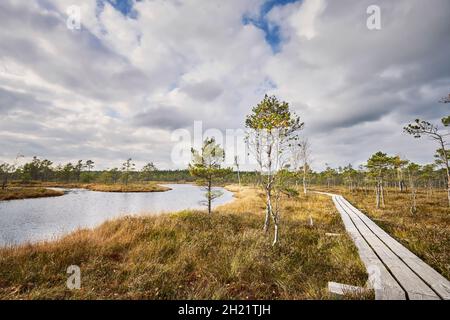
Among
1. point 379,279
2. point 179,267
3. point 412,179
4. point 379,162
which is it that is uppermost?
point 379,162

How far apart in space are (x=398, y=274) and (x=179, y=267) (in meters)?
5.47

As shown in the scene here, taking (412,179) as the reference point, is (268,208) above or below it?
below

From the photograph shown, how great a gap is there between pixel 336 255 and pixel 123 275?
6.31 metres

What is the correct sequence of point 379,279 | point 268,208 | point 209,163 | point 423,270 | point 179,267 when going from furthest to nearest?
point 209,163 → point 268,208 → point 179,267 → point 423,270 → point 379,279

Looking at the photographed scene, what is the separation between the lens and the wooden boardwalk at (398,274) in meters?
3.78

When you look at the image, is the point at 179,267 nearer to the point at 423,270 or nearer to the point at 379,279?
the point at 379,279

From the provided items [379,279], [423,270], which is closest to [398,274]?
[423,270]

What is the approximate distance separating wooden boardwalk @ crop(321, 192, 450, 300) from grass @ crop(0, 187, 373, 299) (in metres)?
0.36

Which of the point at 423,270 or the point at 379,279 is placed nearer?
the point at 379,279

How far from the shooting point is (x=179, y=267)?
546 centimetres

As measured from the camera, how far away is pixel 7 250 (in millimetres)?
6230

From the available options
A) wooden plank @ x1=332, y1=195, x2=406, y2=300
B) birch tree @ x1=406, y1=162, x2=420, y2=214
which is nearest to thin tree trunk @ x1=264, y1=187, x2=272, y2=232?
wooden plank @ x1=332, y1=195, x2=406, y2=300

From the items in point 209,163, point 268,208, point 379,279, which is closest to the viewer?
point 379,279
